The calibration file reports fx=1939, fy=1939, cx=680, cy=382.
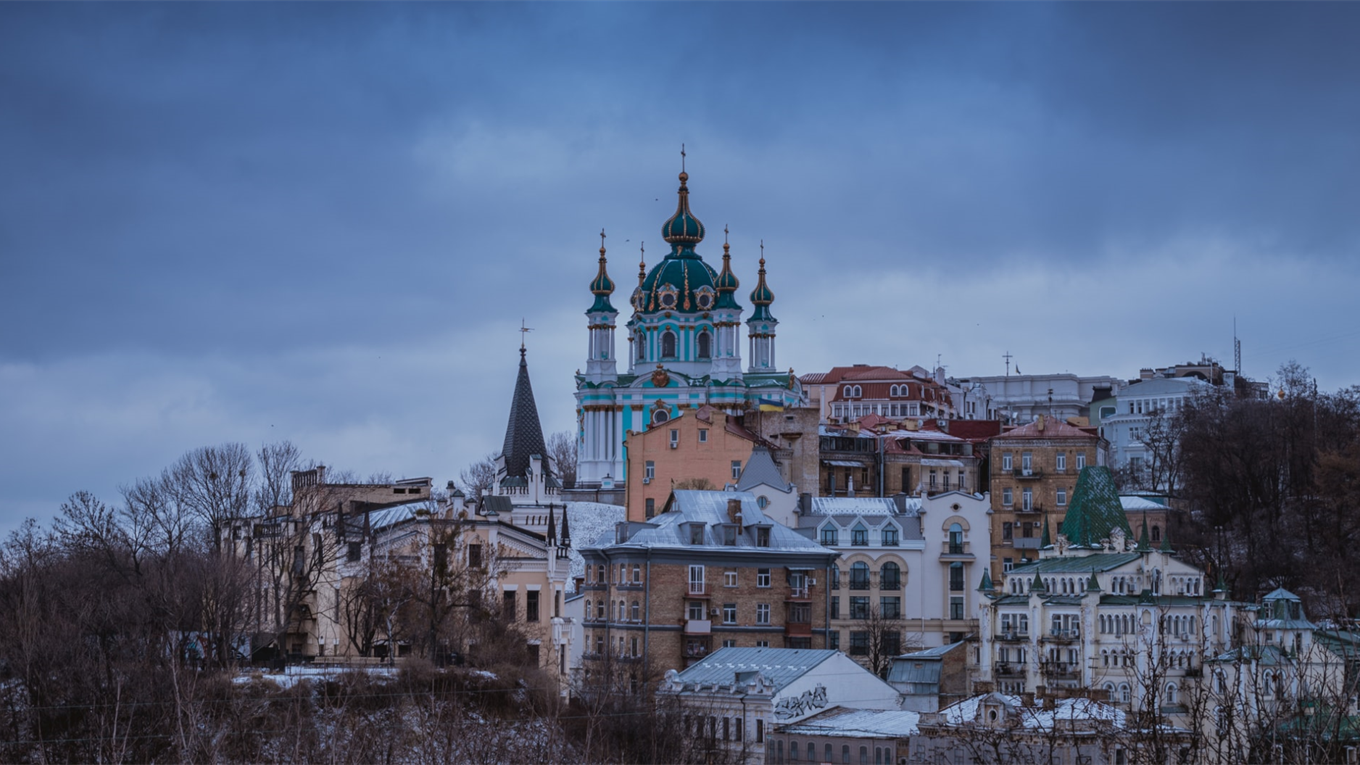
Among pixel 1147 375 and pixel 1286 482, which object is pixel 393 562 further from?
pixel 1147 375

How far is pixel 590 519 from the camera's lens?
8594 cm

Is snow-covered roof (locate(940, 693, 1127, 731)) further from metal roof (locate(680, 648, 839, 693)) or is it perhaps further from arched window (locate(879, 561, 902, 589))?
arched window (locate(879, 561, 902, 589))

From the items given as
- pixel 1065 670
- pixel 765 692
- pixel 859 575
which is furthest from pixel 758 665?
pixel 859 575

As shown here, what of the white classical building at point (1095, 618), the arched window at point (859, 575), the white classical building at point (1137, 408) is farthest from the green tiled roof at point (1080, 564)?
the white classical building at point (1137, 408)

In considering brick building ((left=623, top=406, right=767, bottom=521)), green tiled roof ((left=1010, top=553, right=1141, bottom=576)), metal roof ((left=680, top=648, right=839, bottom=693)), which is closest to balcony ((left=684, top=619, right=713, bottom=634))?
metal roof ((left=680, top=648, right=839, bottom=693))

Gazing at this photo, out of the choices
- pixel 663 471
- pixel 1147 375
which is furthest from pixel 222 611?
pixel 1147 375

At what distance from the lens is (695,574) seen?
63875 millimetres

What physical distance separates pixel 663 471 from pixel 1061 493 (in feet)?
59.0

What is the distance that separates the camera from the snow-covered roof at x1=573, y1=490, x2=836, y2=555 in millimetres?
64125

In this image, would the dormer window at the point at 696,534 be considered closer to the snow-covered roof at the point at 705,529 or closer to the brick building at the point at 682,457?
the snow-covered roof at the point at 705,529

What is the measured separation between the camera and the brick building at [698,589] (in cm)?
6319

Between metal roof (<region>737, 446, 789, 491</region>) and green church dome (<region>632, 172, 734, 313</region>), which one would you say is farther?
green church dome (<region>632, 172, 734, 313</region>)

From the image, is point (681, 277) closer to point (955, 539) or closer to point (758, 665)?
point (955, 539)

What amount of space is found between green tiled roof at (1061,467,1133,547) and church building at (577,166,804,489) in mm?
35141
